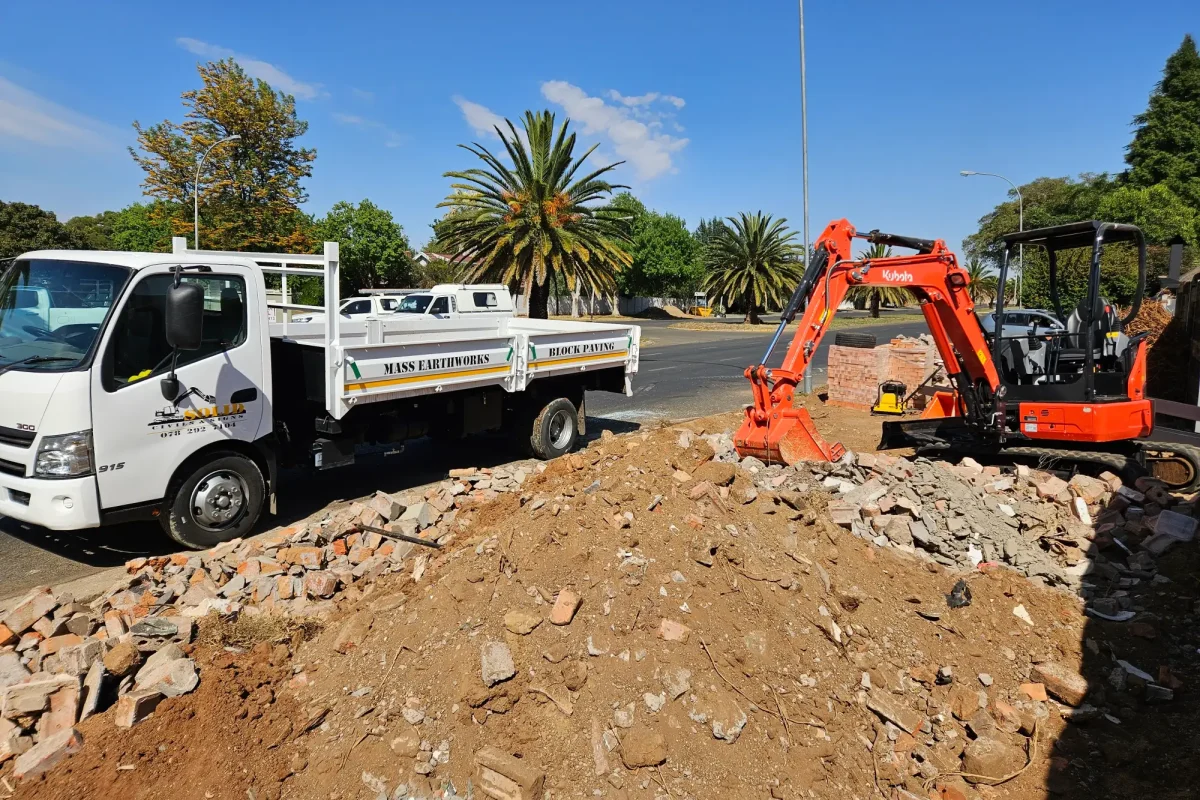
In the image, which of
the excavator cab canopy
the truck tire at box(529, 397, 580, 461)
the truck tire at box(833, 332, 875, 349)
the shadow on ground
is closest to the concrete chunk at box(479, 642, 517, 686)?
the shadow on ground

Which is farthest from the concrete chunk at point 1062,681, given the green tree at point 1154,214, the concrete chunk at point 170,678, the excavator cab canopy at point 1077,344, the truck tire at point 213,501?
the green tree at point 1154,214

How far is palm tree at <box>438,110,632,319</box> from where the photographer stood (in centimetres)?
2439

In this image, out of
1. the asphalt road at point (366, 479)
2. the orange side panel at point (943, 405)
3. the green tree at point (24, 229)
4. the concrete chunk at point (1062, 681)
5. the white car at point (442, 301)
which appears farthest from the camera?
the green tree at point (24, 229)

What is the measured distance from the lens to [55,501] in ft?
17.5

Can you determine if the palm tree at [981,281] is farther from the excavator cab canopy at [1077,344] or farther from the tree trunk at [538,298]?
the excavator cab canopy at [1077,344]

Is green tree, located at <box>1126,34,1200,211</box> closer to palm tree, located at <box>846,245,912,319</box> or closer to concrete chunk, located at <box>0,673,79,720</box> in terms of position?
palm tree, located at <box>846,245,912,319</box>

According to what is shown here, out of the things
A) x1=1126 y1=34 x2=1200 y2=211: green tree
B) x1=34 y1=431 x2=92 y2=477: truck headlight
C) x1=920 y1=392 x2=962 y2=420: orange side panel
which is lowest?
x1=920 y1=392 x2=962 y2=420: orange side panel

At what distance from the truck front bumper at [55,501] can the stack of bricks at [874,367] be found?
11.4 metres

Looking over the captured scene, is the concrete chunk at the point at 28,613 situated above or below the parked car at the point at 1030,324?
below

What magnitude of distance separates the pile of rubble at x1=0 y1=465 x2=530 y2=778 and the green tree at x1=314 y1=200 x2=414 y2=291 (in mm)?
35898

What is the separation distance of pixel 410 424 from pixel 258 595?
3171 millimetres

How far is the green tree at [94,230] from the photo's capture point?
4402cm

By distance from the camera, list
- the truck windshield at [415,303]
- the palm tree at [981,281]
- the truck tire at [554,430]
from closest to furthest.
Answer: the truck tire at [554,430] → the truck windshield at [415,303] → the palm tree at [981,281]

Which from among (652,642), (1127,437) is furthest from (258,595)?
(1127,437)
